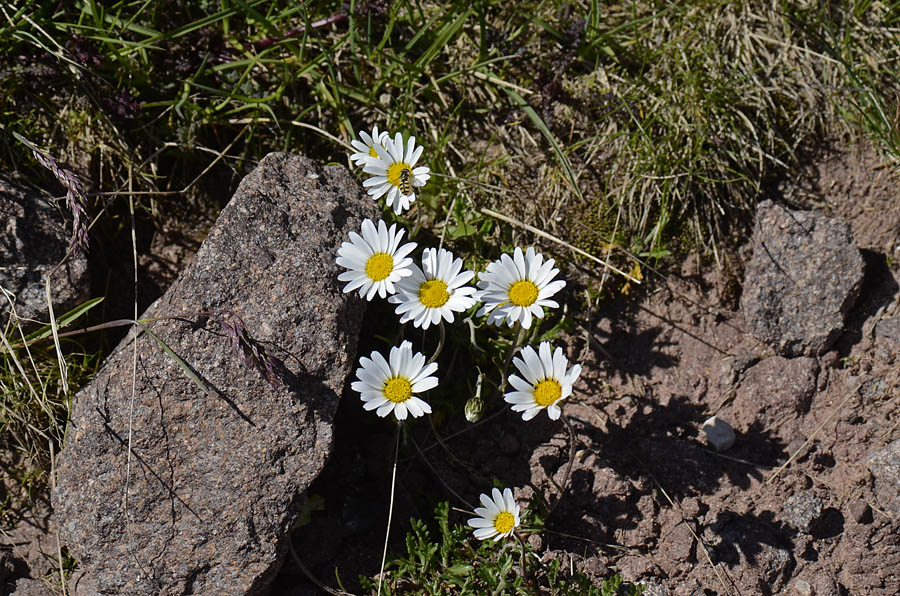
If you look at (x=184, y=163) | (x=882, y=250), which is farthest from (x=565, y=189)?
(x=184, y=163)

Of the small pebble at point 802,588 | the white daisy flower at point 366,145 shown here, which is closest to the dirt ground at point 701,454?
the small pebble at point 802,588

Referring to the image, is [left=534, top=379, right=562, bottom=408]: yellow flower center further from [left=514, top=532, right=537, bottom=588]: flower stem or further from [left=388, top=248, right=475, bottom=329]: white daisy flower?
[left=514, top=532, right=537, bottom=588]: flower stem

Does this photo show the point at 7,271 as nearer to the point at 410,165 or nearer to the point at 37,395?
the point at 37,395

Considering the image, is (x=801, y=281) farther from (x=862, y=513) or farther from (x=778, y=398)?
(x=862, y=513)

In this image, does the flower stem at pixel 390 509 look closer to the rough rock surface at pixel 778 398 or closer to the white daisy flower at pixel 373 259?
the white daisy flower at pixel 373 259

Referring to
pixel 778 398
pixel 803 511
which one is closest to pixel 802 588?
pixel 803 511

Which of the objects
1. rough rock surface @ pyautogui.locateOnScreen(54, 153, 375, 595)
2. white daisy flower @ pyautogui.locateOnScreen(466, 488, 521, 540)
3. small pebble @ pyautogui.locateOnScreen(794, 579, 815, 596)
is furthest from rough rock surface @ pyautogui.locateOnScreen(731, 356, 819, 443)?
rough rock surface @ pyautogui.locateOnScreen(54, 153, 375, 595)
